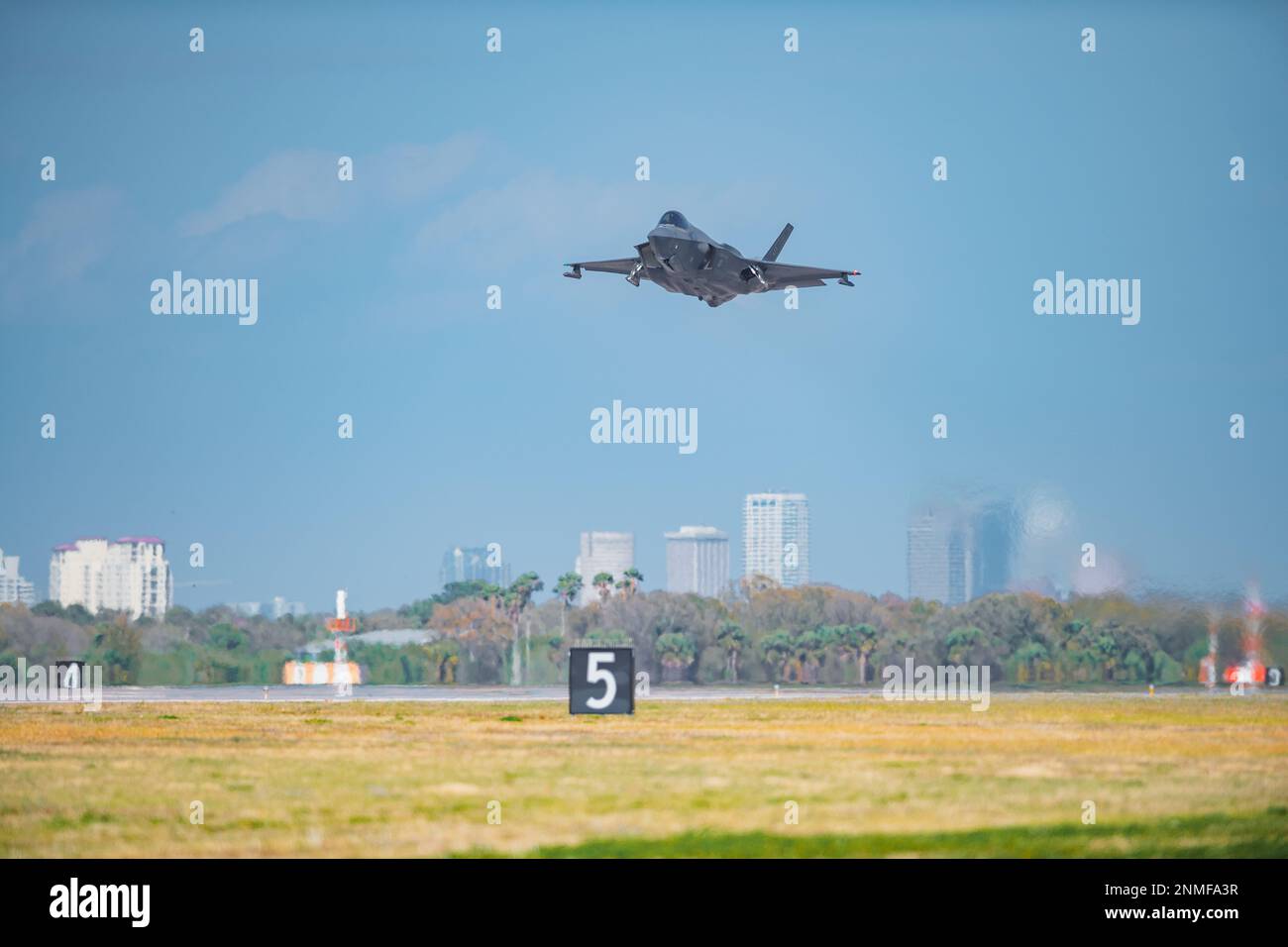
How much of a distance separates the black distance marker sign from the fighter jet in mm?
12254

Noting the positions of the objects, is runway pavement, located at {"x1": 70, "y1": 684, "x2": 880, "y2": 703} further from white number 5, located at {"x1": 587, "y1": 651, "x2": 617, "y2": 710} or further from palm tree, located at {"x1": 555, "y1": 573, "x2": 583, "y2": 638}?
palm tree, located at {"x1": 555, "y1": 573, "x2": 583, "y2": 638}

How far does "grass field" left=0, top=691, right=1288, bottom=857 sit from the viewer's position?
22.6 meters

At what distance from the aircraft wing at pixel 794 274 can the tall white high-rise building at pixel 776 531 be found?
9332cm

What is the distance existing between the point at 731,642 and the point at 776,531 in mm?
70852

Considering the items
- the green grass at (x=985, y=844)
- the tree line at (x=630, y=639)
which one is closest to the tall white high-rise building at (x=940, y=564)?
the tree line at (x=630, y=639)

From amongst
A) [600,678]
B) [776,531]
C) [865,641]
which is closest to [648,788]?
[600,678]

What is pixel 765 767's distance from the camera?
102ft

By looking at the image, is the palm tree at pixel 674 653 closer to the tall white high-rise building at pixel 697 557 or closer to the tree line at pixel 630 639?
the tree line at pixel 630 639

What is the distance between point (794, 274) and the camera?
1934 inches

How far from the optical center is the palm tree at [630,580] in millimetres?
121125

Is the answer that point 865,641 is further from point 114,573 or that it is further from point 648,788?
point 648,788
